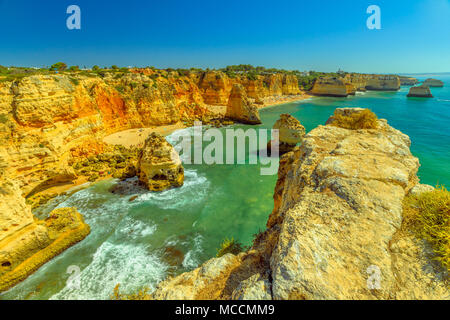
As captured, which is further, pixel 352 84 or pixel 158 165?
pixel 352 84

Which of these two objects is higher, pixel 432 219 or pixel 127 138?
pixel 127 138

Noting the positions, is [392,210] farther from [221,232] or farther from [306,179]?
[221,232]

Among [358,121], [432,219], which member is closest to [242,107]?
[358,121]

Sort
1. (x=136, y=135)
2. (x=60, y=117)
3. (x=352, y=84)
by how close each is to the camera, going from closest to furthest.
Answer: (x=60, y=117), (x=136, y=135), (x=352, y=84)

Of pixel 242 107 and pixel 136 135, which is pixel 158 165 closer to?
pixel 136 135

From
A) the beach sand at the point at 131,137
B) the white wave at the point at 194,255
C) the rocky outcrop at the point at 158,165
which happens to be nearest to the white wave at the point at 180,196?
the rocky outcrop at the point at 158,165

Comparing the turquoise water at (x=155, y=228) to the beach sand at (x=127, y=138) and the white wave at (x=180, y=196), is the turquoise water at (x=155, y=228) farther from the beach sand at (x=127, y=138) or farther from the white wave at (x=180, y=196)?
the beach sand at (x=127, y=138)
